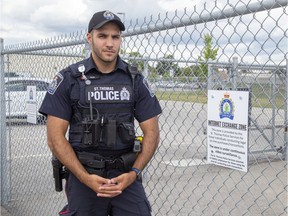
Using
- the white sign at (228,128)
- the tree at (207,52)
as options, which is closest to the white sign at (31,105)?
the tree at (207,52)

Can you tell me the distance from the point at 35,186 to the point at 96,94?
3.46 meters

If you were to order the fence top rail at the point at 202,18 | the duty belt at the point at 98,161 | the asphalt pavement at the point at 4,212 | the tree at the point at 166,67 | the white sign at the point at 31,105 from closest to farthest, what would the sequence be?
the fence top rail at the point at 202,18
the duty belt at the point at 98,161
the tree at the point at 166,67
the white sign at the point at 31,105
the asphalt pavement at the point at 4,212

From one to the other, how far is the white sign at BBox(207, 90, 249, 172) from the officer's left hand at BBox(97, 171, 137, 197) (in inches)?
21.0

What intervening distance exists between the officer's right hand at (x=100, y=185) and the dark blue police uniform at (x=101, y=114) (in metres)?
0.09

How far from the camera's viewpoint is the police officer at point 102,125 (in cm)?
247

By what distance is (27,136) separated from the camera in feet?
18.1

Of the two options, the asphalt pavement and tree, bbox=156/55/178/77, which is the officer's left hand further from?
the asphalt pavement

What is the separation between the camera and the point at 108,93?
2508mm

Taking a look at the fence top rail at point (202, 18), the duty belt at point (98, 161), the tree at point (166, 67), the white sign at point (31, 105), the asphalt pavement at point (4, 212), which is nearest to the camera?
the fence top rail at point (202, 18)

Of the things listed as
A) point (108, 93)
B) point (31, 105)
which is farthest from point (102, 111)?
point (31, 105)

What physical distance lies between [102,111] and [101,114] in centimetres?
2

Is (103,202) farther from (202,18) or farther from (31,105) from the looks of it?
(31,105)

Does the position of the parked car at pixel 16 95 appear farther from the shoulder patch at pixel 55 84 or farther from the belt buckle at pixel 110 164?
the belt buckle at pixel 110 164

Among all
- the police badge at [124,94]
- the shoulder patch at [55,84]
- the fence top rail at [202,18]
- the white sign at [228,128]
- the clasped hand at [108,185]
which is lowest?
the clasped hand at [108,185]
